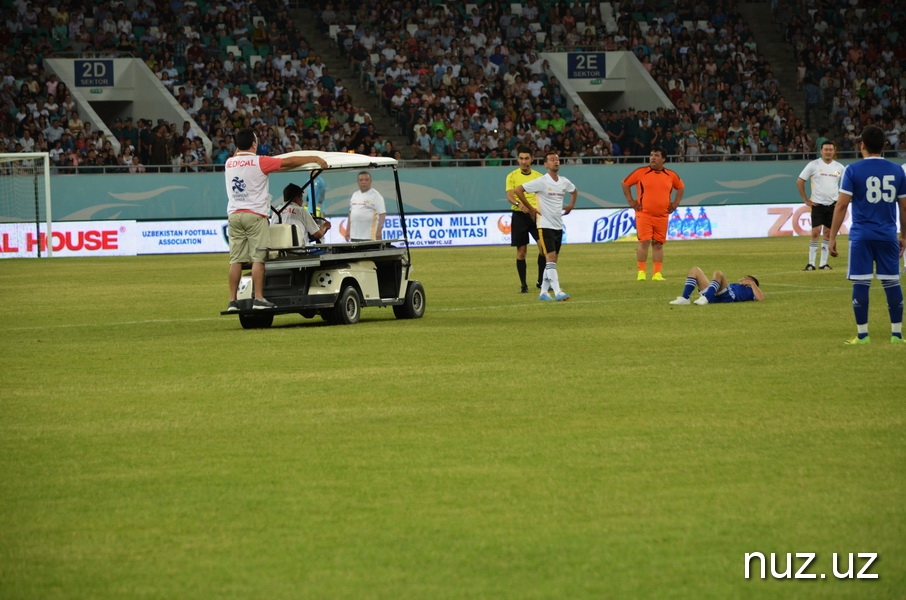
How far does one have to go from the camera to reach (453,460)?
793 cm

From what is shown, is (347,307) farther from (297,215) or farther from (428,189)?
(428,189)

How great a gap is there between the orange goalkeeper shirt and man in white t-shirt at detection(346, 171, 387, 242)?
Result: 6.40 m

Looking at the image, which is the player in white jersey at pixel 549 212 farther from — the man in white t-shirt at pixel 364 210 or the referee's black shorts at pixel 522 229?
the man in white t-shirt at pixel 364 210

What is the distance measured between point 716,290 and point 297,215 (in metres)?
5.70

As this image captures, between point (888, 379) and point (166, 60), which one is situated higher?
point (166, 60)

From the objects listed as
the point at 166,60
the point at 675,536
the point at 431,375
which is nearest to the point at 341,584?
the point at 675,536

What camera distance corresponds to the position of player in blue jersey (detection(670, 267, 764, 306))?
18281 mm

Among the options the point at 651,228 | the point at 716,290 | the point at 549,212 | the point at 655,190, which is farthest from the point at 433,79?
the point at 716,290

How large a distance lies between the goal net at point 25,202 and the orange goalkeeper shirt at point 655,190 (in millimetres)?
18204

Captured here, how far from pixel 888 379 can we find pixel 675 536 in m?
5.35

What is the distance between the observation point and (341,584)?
548 centimetres

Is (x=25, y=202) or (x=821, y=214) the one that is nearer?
(x=821, y=214)

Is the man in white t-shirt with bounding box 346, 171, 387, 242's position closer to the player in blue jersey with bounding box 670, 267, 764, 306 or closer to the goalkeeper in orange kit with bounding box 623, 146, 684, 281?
the player in blue jersey with bounding box 670, 267, 764, 306

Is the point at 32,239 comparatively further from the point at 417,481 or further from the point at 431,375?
the point at 417,481
